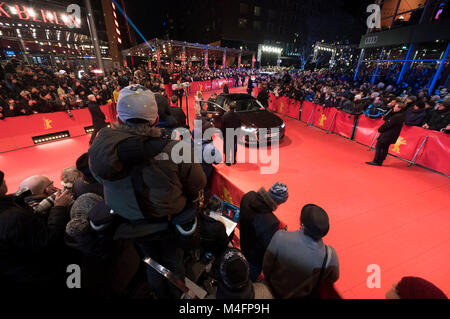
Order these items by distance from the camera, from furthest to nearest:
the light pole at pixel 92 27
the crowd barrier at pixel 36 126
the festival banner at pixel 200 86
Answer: the festival banner at pixel 200 86
the light pole at pixel 92 27
the crowd barrier at pixel 36 126

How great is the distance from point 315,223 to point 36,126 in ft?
32.8

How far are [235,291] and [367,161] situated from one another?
6.98 meters

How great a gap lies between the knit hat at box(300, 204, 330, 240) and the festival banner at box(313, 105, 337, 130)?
8.52 meters

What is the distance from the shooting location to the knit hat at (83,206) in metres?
2.13

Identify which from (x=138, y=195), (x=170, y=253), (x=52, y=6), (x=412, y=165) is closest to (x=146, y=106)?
(x=138, y=195)

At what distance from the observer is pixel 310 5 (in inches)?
1797

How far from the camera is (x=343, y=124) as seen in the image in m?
8.39

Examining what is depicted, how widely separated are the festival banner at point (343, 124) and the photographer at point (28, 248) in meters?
9.53

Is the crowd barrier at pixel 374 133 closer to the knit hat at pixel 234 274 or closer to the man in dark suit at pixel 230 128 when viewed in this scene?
the man in dark suit at pixel 230 128

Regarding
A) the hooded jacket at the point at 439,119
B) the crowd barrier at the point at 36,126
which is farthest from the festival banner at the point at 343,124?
the crowd barrier at the point at 36,126

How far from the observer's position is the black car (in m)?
6.94

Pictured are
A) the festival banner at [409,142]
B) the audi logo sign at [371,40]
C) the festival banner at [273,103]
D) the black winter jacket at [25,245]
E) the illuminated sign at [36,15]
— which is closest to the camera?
the black winter jacket at [25,245]

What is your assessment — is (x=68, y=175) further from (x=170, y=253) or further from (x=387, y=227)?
(x=387, y=227)

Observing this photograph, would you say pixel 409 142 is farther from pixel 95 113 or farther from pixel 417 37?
pixel 417 37
